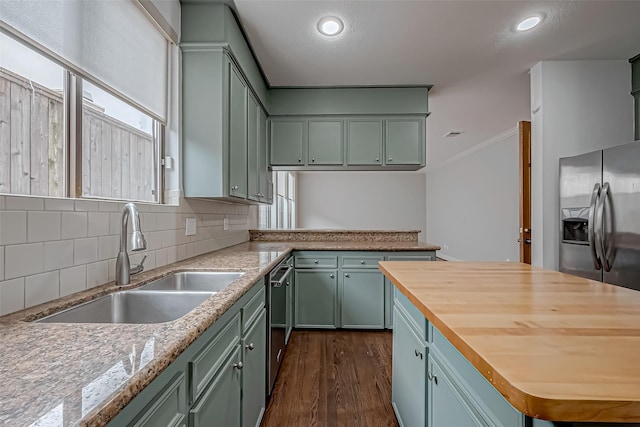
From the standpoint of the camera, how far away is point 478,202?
21.0 feet

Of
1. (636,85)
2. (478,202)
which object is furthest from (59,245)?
(478,202)

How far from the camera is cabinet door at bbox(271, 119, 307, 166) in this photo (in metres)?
3.40

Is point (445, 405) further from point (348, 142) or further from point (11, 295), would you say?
point (348, 142)

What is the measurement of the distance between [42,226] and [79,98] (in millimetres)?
630

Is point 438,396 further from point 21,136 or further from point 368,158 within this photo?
point 368,158

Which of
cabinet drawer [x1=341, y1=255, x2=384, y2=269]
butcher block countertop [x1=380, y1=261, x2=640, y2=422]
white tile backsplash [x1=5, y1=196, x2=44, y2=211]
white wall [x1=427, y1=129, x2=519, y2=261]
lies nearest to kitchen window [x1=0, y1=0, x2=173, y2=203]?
white tile backsplash [x1=5, y1=196, x2=44, y2=211]

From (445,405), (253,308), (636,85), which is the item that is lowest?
(445,405)

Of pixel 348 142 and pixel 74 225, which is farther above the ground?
pixel 348 142

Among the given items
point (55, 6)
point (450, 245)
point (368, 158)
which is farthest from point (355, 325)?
point (450, 245)

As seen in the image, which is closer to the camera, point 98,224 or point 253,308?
point 98,224

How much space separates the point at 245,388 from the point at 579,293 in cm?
142

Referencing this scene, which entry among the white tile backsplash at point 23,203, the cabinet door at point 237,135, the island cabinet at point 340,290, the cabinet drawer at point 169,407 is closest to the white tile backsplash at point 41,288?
the white tile backsplash at point 23,203

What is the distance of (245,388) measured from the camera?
138 centimetres

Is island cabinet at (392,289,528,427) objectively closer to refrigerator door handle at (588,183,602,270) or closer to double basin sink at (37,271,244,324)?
double basin sink at (37,271,244,324)
